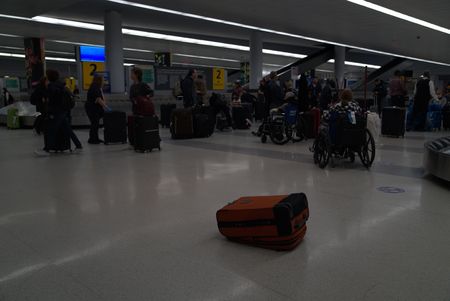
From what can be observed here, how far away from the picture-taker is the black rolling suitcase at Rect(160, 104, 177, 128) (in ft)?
49.9

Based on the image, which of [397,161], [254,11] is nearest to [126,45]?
[254,11]

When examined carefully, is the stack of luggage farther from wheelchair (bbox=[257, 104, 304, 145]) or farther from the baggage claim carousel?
wheelchair (bbox=[257, 104, 304, 145])

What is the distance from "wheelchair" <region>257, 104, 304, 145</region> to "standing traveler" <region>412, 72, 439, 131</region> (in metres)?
4.96

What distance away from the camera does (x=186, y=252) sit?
3279 mm

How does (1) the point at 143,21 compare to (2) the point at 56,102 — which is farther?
(1) the point at 143,21

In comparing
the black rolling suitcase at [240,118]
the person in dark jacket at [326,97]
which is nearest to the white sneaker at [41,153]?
the black rolling suitcase at [240,118]

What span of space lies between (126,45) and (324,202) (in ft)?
81.7

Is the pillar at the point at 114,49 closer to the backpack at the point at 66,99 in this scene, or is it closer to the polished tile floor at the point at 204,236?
the backpack at the point at 66,99

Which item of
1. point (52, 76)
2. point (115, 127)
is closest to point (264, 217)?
point (52, 76)

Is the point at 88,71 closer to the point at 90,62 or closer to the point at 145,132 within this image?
the point at 90,62

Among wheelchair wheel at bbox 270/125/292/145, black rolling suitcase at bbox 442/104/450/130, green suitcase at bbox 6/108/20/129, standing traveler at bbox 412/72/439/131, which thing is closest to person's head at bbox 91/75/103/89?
wheelchair wheel at bbox 270/125/292/145

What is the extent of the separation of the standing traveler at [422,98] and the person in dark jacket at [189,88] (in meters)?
7.12

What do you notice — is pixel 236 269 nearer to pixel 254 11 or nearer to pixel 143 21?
pixel 254 11

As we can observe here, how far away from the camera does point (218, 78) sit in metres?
18.0
